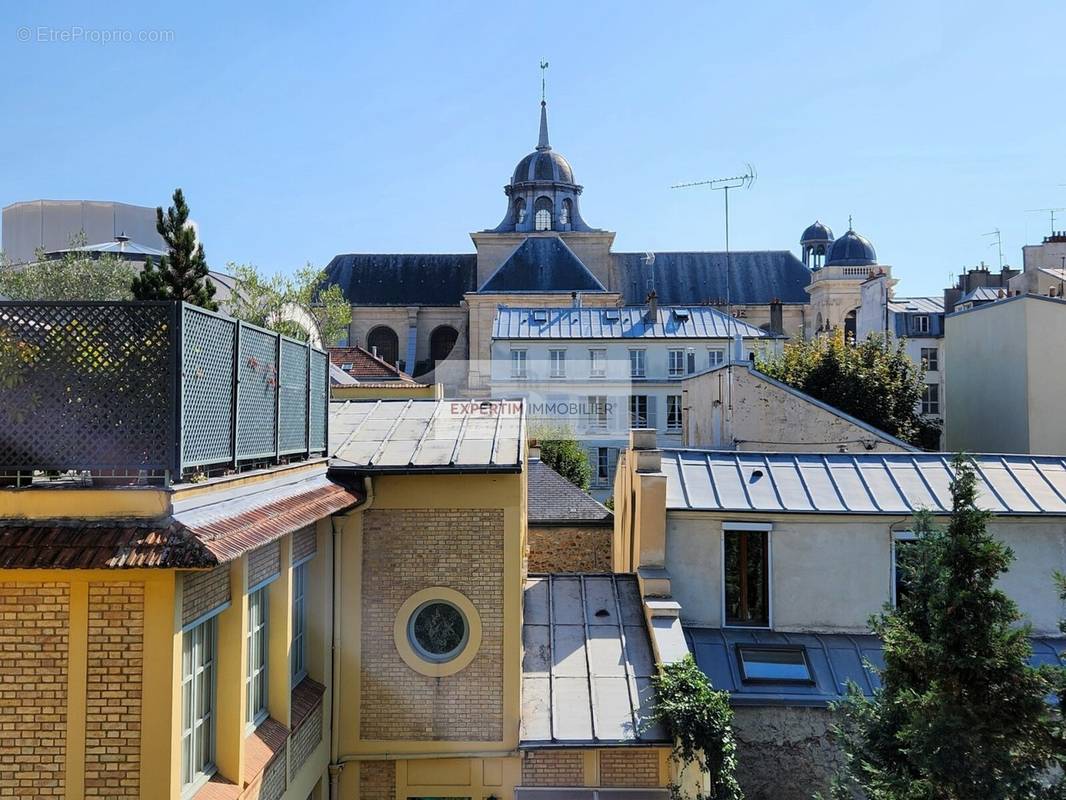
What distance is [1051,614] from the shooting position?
11008 mm

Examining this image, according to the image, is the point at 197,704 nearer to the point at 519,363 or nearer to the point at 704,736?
the point at 704,736

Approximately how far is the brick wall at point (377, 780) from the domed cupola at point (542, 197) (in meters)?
52.7

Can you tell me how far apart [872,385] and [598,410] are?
12.8 metres

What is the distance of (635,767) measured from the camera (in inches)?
332

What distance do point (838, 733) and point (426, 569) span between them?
4150 mm

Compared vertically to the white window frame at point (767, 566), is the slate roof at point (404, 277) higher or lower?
higher

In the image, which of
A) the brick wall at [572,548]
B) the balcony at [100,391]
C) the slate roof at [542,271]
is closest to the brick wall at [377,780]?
the balcony at [100,391]

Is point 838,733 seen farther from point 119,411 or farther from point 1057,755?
point 119,411

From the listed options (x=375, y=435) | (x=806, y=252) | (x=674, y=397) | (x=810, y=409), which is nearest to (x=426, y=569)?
(x=375, y=435)

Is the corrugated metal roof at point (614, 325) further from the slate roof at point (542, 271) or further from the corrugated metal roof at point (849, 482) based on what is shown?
the corrugated metal roof at point (849, 482)

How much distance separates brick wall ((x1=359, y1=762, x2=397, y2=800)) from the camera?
833 centimetres

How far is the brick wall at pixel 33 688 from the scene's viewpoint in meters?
4.51

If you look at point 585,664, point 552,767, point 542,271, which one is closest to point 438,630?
point 552,767

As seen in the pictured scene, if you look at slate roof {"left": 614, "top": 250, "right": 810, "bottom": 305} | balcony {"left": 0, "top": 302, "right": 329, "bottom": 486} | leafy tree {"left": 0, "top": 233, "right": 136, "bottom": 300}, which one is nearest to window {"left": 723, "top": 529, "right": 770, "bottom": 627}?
balcony {"left": 0, "top": 302, "right": 329, "bottom": 486}
